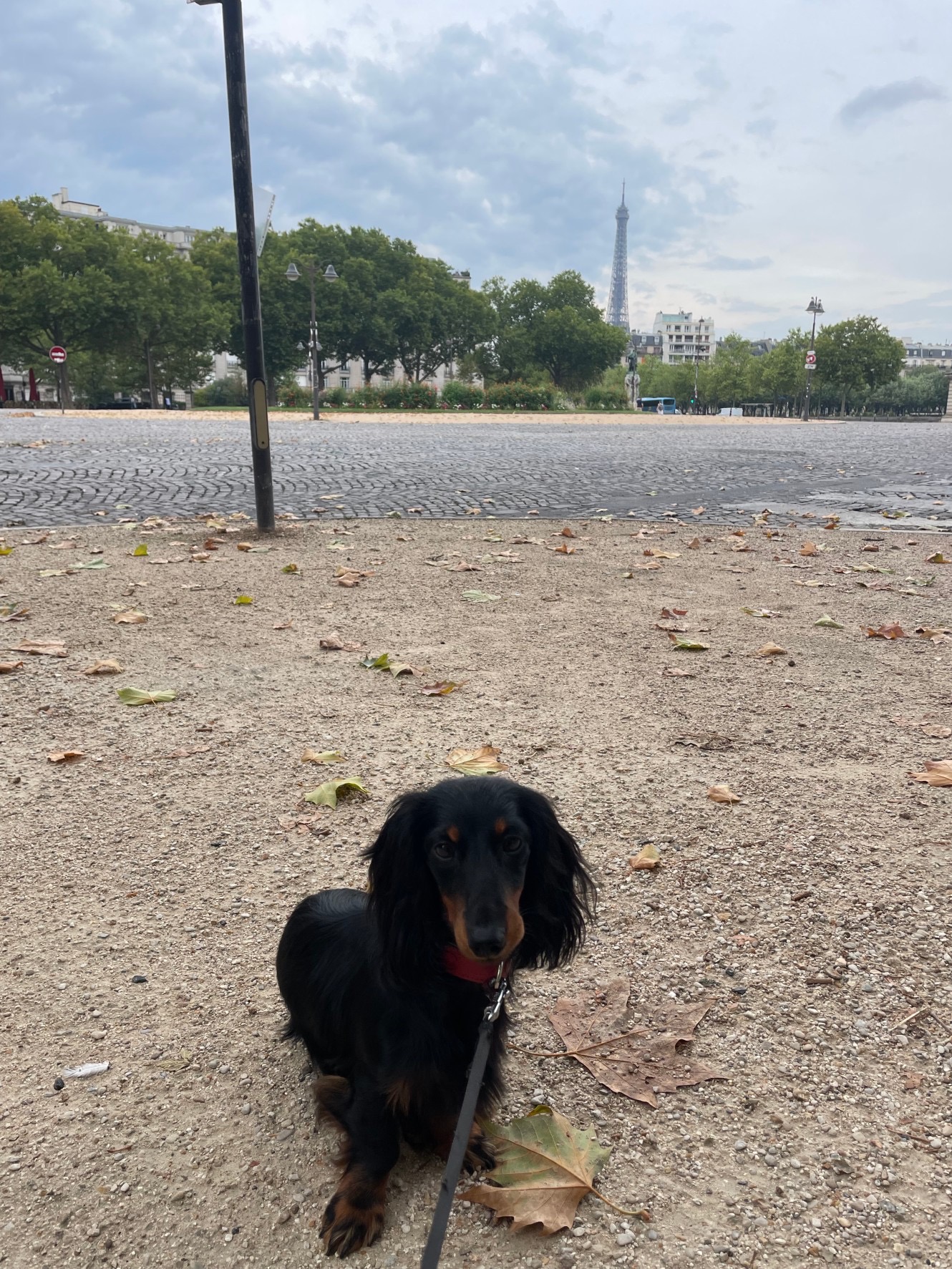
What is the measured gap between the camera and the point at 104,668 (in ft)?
14.7

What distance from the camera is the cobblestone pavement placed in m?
10.5

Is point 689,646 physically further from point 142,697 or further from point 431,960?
point 431,960

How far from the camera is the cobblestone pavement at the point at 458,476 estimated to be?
34.4 feet

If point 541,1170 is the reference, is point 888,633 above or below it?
above

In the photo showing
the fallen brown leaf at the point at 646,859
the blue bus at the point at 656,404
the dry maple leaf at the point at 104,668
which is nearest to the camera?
the fallen brown leaf at the point at 646,859

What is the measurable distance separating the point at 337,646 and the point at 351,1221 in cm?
346

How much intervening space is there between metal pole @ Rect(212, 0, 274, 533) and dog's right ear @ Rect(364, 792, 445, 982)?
5660 millimetres

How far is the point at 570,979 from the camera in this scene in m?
2.40

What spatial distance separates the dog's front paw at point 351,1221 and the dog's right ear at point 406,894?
402 millimetres

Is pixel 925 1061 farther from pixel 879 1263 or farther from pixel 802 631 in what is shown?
pixel 802 631

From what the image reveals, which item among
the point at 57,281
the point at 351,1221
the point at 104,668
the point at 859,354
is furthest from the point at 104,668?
the point at 859,354

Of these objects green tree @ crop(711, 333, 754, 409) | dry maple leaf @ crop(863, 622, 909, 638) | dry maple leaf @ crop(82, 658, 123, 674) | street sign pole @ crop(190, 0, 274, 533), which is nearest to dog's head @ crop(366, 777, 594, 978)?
dry maple leaf @ crop(82, 658, 123, 674)

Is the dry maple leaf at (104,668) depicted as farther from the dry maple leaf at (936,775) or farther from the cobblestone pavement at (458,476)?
the cobblestone pavement at (458,476)

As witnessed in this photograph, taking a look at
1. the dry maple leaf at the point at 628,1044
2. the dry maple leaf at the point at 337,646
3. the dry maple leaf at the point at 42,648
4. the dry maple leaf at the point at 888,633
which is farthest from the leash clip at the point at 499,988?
the dry maple leaf at the point at 888,633
